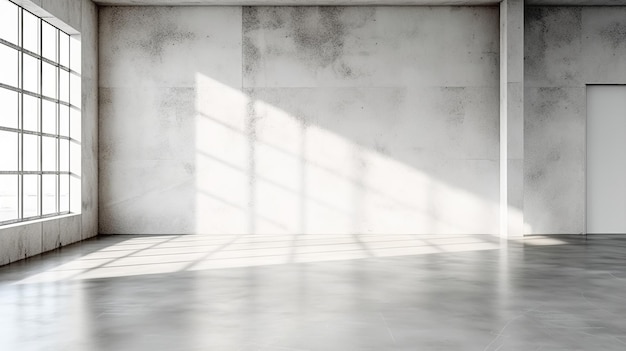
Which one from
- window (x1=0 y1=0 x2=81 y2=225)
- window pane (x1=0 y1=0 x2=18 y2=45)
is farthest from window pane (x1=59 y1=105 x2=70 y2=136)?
window pane (x1=0 y1=0 x2=18 y2=45)

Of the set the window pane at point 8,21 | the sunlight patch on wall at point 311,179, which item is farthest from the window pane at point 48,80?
the sunlight patch on wall at point 311,179

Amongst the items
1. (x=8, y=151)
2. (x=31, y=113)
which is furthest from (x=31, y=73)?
(x=8, y=151)

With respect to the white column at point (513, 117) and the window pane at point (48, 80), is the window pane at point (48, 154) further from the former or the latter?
the white column at point (513, 117)

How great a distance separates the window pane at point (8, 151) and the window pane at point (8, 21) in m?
2.16

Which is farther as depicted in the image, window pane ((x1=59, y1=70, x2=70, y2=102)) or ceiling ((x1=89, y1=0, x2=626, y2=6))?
ceiling ((x1=89, y1=0, x2=626, y2=6))

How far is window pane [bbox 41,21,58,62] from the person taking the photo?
61.0ft

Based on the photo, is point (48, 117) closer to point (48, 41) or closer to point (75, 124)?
point (75, 124)

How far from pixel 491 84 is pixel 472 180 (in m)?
3.09

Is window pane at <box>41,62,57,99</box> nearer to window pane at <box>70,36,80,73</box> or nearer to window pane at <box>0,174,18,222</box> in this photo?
window pane at <box>70,36,80,73</box>

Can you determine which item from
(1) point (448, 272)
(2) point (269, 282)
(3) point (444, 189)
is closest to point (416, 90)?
(3) point (444, 189)

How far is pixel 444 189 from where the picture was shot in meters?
22.8

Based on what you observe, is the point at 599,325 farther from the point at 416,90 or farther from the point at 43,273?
the point at 416,90

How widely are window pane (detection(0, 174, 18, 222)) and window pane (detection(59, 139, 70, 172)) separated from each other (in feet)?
11.5

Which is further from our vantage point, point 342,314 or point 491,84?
point 491,84
